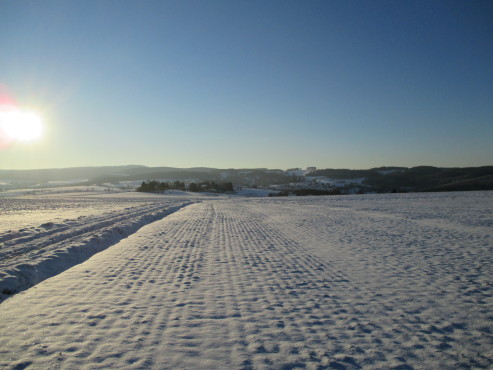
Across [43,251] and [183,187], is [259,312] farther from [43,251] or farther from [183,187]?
[183,187]

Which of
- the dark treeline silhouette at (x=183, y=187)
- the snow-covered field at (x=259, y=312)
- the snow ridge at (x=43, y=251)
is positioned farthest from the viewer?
the dark treeline silhouette at (x=183, y=187)

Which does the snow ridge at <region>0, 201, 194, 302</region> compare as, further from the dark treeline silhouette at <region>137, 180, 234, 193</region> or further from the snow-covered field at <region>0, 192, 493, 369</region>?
the dark treeline silhouette at <region>137, 180, 234, 193</region>

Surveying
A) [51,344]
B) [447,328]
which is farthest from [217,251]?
[447,328]

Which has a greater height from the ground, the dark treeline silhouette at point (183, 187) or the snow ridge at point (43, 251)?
the dark treeline silhouette at point (183, 187)

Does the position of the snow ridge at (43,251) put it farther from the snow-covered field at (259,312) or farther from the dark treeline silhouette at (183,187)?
the dark treeline silhouette at (183,187)

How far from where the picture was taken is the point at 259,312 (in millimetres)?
6535

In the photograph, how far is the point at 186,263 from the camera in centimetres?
1093

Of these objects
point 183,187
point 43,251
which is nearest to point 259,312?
point 43,251

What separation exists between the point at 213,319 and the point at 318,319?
91.6 inches

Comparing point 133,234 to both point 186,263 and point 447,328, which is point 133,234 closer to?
point 186,263

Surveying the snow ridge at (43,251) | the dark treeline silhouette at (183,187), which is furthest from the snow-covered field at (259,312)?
the dark treeline silhouette at (183,187)

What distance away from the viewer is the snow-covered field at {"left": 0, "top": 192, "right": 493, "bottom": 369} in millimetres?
4863

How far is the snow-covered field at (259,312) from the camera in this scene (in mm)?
4863

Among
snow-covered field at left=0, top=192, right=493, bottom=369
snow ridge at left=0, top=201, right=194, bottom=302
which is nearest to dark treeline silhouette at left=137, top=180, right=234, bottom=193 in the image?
snow ridge at left=0, top=201, right=194, bottom=302
